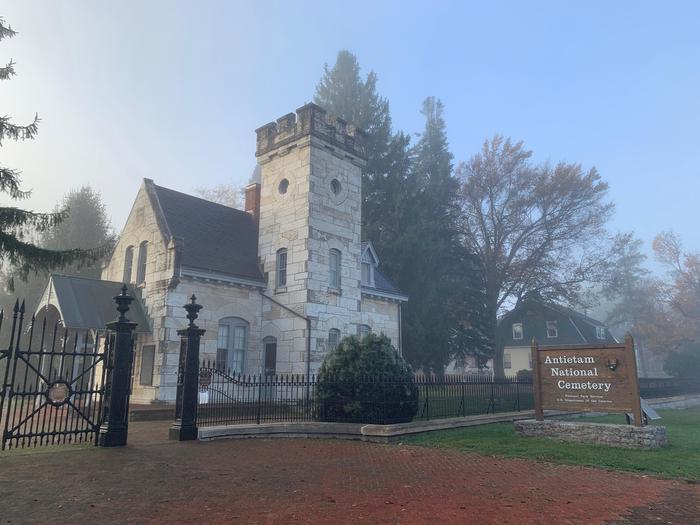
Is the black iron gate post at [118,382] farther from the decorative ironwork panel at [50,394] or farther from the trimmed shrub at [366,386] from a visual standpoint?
the trimmed shrub at [366,386]

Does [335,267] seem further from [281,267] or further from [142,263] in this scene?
[142,263]

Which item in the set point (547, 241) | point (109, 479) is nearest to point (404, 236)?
point (547, 241)

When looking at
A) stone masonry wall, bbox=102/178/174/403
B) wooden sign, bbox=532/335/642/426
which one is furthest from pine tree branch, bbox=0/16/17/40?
wooden sign, bbox=532/335/642/426

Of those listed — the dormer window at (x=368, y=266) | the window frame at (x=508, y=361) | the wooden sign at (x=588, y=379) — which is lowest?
the wooden sign at (x=588, y=379)

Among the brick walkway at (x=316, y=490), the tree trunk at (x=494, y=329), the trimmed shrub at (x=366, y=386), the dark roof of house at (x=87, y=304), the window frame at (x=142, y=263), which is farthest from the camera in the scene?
the tree trunk at (x=494, y=329)

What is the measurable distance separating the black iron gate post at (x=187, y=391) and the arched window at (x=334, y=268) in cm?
1019

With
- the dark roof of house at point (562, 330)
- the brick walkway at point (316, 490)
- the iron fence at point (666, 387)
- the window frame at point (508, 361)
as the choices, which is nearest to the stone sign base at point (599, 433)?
the brick walkway at point (316, 490)

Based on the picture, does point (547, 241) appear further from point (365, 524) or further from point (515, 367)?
point (365, 524)

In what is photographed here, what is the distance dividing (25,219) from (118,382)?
20.3ft

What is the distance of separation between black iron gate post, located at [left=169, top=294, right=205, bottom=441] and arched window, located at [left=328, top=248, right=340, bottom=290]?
1019 cm

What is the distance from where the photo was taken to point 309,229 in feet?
67.8

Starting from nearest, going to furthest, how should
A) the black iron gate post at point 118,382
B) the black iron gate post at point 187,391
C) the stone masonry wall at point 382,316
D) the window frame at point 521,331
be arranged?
the black iron gate post at point 118,382, the black iron gate post at point 187,391, the stone masonry wall at point 382,316, the window frame at point 521,331

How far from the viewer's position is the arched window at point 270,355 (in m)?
20.7

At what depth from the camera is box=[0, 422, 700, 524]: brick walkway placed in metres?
5.57
